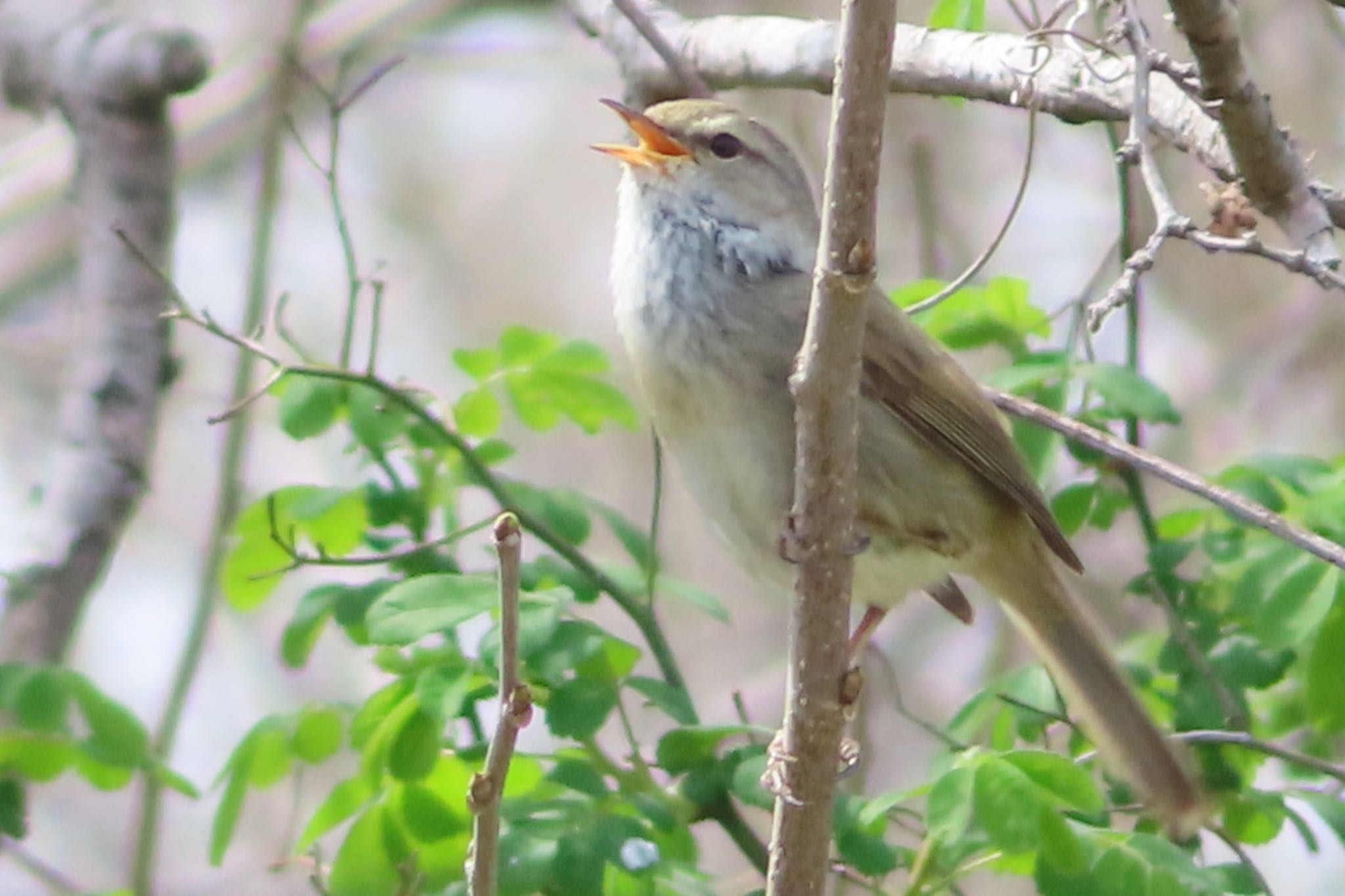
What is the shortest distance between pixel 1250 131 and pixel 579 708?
1234 millimetres

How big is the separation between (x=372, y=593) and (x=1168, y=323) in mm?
4291

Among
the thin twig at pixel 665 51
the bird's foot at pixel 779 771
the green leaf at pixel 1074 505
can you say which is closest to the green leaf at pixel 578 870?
the bird's foot at pixel 779 771

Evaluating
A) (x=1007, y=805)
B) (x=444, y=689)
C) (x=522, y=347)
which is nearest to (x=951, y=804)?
(x=1007, y=805)

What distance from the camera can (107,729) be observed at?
9.11 feet

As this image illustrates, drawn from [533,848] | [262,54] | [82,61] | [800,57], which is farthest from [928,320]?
[262,54]

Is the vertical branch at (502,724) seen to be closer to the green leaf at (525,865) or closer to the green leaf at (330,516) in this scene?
the green leaf at (525,865)

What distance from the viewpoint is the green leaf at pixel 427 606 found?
7.82 feet

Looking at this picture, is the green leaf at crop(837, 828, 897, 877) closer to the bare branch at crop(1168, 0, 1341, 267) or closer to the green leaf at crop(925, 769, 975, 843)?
the green leaf at crop(925, 769, 975, 843)

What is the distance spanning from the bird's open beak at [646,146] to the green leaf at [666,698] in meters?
1.06

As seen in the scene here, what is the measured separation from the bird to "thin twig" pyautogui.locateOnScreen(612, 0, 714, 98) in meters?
0.12

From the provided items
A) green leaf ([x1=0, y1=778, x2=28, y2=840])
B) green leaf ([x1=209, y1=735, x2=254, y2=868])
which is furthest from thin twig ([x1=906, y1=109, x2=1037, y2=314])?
green leaf ([x1=0, y1=778, x2=28, y2=840])

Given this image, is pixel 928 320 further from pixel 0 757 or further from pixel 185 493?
pixel 185 493

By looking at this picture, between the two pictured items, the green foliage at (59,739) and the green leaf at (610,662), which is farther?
the green foliage at (59,739)

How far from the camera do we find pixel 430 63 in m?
6.27
